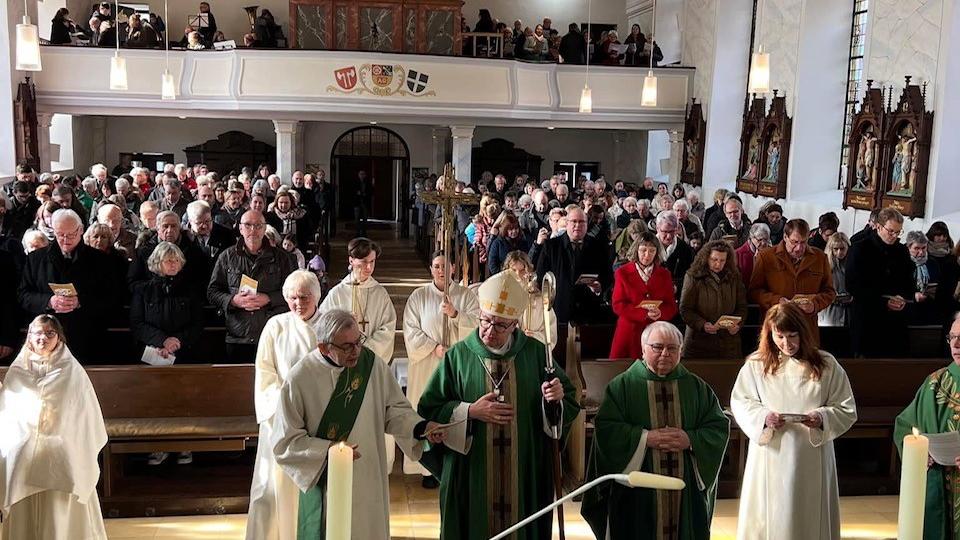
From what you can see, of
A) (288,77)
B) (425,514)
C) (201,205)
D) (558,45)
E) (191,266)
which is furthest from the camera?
(558,45)

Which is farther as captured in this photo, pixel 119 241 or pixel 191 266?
pixel 119 241

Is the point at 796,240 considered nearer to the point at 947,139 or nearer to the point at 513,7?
the point at 947,139

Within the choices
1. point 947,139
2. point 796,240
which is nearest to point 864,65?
point 947,139

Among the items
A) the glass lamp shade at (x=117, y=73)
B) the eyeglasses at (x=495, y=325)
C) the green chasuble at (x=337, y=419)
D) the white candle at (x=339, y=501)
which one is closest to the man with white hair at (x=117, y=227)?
the green chasuble at (x=337, y=419)

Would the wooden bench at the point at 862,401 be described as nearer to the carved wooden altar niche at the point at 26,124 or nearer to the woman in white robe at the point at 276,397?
the woman in white robe at the point at 276,397

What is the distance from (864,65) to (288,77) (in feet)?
30.0

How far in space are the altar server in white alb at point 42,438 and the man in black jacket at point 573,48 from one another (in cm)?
1456

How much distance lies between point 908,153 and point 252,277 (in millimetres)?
8914

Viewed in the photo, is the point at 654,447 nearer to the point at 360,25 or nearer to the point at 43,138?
the point at 360,25

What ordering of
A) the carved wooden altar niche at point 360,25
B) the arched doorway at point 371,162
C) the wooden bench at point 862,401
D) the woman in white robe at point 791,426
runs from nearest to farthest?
the woman in white robe at point 791,426, the wooden bench at point 862,401, the carved wooden altar niche at point 360,25, the arched doorway at point 371,162

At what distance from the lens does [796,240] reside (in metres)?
7.05

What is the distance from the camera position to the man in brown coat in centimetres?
710

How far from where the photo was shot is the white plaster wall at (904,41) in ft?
38.0

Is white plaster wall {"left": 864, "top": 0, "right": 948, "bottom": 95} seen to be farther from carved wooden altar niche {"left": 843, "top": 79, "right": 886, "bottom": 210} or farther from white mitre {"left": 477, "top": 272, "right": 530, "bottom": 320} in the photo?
white mitre {"left": 477, "top": 272, "right": 530, "bottom": 320}
